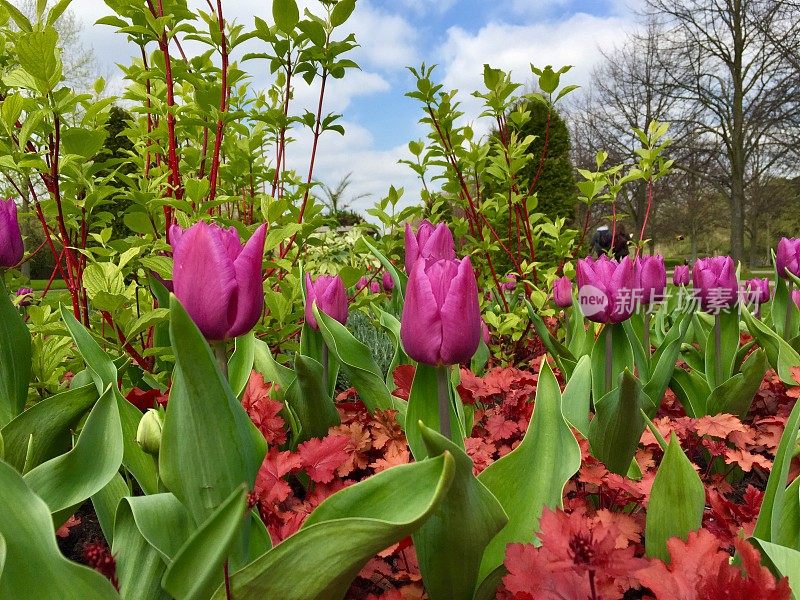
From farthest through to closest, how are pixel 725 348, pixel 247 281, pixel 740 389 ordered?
pixel 725 348, pixel 740 389, pixel 247 281

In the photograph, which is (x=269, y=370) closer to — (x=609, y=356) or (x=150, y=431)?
(x=150, y=431)

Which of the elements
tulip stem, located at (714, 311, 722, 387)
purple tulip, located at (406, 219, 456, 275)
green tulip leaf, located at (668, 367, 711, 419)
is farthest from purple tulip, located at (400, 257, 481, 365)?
tulip stem, located at (714, 311, 722, 387)

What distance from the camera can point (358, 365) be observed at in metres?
1.63

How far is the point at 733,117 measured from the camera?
1700 cm

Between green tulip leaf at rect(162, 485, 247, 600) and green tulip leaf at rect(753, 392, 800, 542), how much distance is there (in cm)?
75

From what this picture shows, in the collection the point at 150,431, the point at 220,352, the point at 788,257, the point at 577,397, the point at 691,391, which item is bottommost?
the point at 691,391

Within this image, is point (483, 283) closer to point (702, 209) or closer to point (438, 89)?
point (438, 89)

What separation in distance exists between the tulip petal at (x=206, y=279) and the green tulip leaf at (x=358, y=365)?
620mm

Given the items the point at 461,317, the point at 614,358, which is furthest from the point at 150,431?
the point at 614,358

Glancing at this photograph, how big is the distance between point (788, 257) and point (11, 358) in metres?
2.82

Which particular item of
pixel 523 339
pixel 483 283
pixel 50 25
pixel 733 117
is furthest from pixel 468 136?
pixel 733 117

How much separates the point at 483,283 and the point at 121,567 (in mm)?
2641

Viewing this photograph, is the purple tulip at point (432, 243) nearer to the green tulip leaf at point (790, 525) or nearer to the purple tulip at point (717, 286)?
the green tulip leaf at point (790, 525)

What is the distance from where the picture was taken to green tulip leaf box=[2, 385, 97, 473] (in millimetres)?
1214
